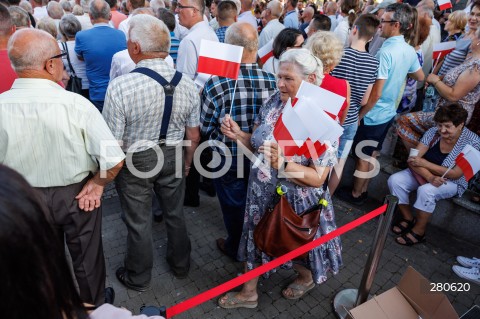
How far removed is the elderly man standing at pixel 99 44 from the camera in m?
4.37

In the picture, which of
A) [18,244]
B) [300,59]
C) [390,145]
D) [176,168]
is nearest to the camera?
[18,244]

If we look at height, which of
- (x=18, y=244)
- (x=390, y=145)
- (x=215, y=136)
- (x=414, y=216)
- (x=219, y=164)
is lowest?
(x=414, y=216)

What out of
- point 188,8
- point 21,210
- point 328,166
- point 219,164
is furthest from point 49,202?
point 188,8

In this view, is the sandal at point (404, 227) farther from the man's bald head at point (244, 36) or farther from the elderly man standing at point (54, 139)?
the elderly man standing at point (54, 139)

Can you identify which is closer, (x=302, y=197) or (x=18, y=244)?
(x=18, y=244)

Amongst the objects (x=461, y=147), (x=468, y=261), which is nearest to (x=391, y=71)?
(x=461, y=147)

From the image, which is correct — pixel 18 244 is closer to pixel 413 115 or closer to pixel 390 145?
pixel 413 115

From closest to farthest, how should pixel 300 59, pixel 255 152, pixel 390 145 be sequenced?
pixel 300 59 < pixel 255 152 < pixel 390 145

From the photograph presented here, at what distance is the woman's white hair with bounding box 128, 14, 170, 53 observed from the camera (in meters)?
2.55

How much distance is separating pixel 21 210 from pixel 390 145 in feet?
16.9

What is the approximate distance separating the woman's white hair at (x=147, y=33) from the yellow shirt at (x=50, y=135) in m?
0.66

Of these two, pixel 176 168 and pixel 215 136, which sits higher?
pixel 215 136

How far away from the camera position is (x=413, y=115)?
4.38 m

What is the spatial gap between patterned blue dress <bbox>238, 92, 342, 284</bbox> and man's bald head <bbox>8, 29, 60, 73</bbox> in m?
1.53
